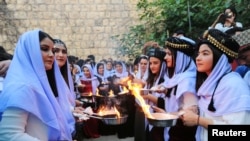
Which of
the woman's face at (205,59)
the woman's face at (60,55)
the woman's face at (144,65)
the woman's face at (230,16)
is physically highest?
the woman's face at (230,16)

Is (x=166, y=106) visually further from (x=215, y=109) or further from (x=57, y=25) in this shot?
(x=57, y=25)

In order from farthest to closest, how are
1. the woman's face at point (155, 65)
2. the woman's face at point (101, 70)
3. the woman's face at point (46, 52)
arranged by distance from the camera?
the woman's face at point (101, 70)
the woman's face at point (155, 65)
the woman's face at point (46, 52)

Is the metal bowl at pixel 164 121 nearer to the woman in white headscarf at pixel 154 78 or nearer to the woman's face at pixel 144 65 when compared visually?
the woman in white headscarf at pixel 154 78

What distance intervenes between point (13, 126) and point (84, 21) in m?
12.3

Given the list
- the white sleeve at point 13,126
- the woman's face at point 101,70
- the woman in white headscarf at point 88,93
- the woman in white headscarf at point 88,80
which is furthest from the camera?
the woman's face at point 101,70

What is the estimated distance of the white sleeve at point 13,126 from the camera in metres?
1.96

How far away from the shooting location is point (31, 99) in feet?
6.77

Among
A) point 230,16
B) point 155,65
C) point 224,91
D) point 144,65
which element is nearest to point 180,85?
point 224,91

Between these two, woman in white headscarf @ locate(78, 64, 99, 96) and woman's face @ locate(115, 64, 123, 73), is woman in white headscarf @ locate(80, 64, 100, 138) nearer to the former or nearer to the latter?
woman in white headscarf @ locate(78, 64, 99, 96)

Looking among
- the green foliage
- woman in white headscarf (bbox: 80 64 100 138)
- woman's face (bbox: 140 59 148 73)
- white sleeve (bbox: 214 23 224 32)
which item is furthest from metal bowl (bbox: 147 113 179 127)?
the green foliage

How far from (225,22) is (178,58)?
3410 mm

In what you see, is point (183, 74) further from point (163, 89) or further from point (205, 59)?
point (205, 59)

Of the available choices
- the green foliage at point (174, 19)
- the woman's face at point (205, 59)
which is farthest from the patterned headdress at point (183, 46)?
the green foliage at point (174, 19)

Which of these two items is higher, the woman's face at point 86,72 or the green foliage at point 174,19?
the green foliage at point 174,19
